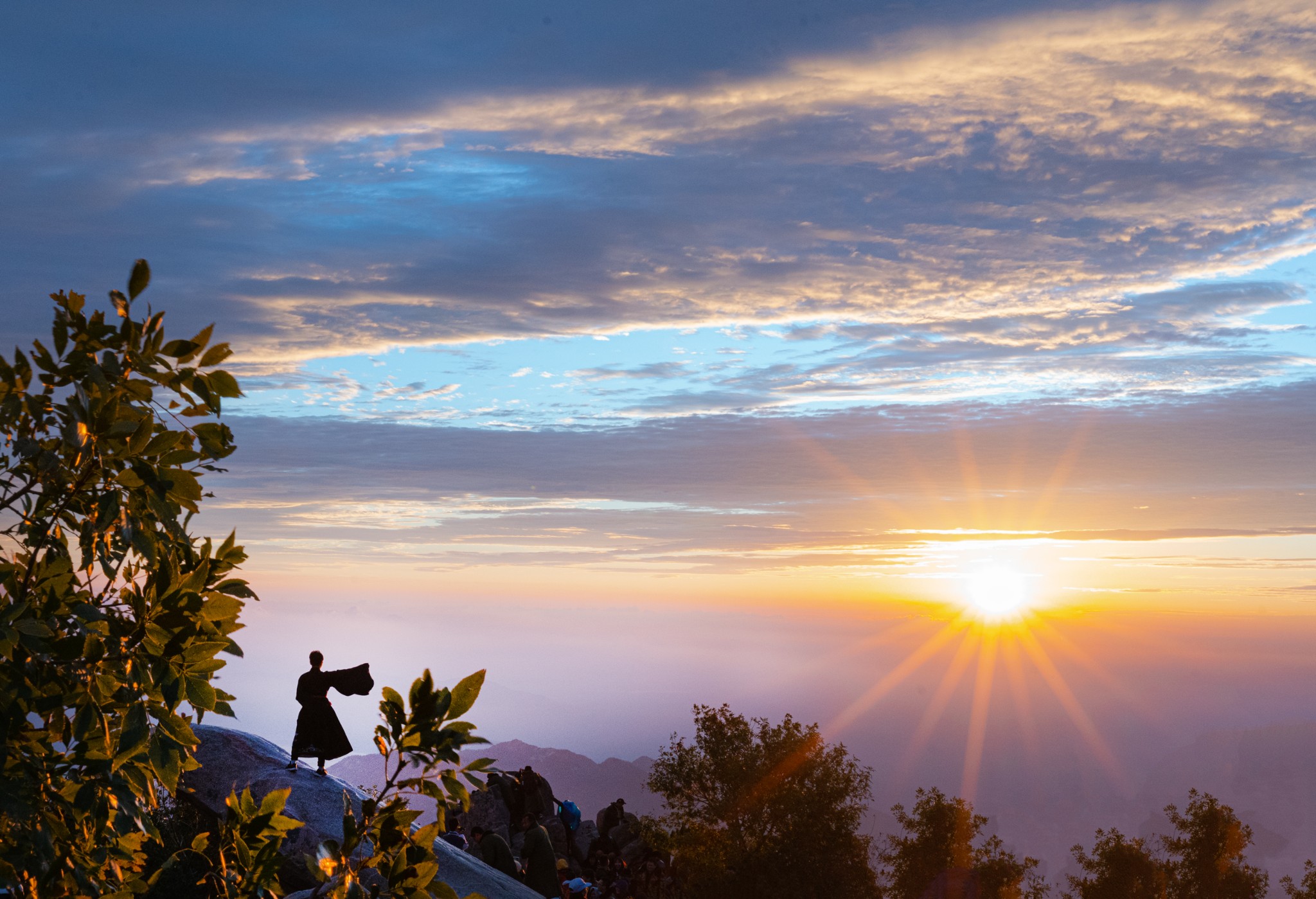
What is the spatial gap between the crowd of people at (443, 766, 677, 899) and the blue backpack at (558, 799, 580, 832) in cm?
2

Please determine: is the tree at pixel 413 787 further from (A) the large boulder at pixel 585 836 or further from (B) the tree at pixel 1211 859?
(B) the tree at pixel 1211 859

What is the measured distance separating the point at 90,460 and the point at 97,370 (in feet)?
1.56

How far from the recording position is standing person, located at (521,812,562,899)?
20.0m

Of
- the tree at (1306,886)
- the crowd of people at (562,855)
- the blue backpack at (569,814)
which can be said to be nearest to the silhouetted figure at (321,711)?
the crowd of people at (562,855)

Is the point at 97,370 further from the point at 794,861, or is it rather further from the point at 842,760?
the point at 842,760

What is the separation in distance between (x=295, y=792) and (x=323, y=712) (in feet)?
5.44

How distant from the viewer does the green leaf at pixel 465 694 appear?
377 cm

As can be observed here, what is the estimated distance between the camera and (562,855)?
29.8m

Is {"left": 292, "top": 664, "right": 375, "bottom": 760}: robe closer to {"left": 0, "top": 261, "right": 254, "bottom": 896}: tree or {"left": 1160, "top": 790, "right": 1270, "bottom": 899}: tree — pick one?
{"left": 0, "top": 261, "right": 254, "bottom": 896}: tree

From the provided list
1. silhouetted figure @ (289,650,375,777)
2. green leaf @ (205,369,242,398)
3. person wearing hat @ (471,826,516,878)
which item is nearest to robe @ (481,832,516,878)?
person wearing hat @ (471,826,516,878)

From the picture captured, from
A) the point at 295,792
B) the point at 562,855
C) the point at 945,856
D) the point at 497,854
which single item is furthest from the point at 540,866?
the point at 945,856

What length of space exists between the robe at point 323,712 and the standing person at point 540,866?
4407 millimetres

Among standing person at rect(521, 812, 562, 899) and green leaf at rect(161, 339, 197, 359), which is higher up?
green leaf at rect(161, 339, 197, 359)

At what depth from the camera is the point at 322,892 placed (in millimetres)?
4039
